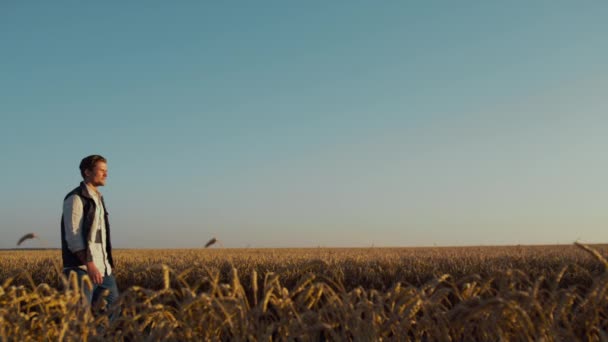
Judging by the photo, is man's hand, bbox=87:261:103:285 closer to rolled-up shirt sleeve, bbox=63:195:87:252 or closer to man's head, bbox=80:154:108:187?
rolled-up shirt sleeve, bbox=63:195:87:252

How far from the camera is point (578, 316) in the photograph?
7.73 ft

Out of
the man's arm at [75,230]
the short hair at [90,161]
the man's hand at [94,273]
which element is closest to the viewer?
the man's hand at [94,273]

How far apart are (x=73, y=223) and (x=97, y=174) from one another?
553mm

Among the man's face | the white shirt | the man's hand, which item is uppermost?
the man's face

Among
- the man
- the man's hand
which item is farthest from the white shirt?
the man's hand

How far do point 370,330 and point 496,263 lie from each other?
967 centimetres

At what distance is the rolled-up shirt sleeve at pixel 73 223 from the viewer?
5.99 m

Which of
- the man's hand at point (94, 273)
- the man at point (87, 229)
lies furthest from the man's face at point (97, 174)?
the man's hand at point (94, 273)

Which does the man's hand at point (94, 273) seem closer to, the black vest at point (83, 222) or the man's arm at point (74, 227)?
the man's arm at point (74, 227)

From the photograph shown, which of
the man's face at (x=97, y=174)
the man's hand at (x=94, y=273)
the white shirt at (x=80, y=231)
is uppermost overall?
the man's face at (x=97, y=174)

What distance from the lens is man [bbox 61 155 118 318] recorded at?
19.7ft

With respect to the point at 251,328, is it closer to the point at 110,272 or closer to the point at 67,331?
the point at 67,331

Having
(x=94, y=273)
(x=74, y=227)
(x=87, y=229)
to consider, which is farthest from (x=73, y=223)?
(x=94, y=273)

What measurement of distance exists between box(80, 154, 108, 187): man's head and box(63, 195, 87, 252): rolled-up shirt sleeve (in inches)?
9.5
